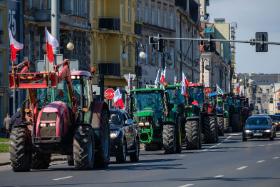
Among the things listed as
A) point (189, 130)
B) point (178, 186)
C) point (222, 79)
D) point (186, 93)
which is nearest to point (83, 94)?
point (178, 186)

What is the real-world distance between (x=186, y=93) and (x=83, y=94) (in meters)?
23.5

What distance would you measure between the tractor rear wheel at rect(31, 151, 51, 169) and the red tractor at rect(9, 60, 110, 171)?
0.07 meters

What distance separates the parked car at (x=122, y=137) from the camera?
116 ft

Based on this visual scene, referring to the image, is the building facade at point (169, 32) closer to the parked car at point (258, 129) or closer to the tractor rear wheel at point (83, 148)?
the parked car at point (258, 129)

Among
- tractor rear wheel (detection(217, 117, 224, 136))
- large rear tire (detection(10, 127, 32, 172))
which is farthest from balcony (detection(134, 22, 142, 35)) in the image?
large rear tire (detection(10, 127, 32, 172))

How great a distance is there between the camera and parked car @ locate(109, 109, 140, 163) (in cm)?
3544

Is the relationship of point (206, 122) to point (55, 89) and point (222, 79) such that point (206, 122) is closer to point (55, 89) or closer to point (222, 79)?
point (55, 89)

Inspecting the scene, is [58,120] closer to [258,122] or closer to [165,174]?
[165,174]

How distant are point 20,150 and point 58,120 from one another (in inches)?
51.1

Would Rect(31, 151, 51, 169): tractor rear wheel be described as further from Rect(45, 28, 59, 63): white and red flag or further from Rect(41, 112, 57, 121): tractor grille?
Rect(45, 28, 59, 63): white and red flag

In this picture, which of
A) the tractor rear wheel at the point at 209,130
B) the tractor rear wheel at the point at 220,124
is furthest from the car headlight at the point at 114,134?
the tractor rear wheel at the point at 220,124

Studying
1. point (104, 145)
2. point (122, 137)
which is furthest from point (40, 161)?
point (122, 137)

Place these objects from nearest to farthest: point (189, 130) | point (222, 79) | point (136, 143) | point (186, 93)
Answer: point (136, 143), point (189, 130), point (186, 93), point (222, 79)

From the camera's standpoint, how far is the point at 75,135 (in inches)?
1204
